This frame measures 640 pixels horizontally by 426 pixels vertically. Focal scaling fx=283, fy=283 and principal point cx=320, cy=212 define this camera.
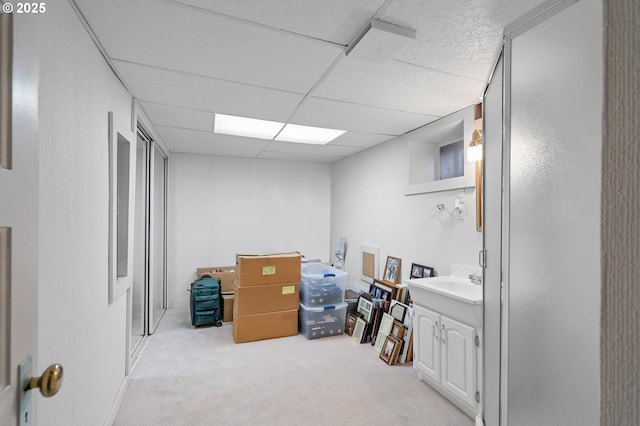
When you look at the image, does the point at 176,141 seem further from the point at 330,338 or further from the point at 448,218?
the point at 448,218

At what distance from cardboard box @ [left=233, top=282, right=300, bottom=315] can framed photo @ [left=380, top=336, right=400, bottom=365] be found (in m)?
1.19

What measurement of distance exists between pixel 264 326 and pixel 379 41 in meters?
3.13

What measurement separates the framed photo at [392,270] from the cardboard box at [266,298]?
114 cm

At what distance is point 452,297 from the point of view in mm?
2109

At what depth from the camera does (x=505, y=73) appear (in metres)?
1.11

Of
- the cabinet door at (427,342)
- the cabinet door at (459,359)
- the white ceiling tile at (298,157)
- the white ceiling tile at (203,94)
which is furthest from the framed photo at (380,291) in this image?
the white ceiling tile at (203,94)

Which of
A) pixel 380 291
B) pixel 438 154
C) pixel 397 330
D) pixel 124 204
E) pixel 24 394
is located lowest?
pixel 397 330

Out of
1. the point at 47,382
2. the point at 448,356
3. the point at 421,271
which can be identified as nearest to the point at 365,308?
the point at 421,271

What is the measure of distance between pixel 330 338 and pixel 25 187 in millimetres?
3348

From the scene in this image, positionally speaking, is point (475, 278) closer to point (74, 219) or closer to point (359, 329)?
point (359, 329)

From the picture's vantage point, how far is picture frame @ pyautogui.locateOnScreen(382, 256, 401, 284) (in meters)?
3.45

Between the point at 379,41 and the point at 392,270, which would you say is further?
the point at 392,270

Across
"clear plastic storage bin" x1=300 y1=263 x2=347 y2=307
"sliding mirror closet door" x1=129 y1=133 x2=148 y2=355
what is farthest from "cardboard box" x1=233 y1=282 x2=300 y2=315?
"sliding mirror closet door" x1=129 y1=133 x2=148 y2=355

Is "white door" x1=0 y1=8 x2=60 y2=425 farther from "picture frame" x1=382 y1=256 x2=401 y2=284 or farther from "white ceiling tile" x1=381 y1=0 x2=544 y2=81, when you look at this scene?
"picture frame" x1=382 y1=256 x2=401 y2=284
